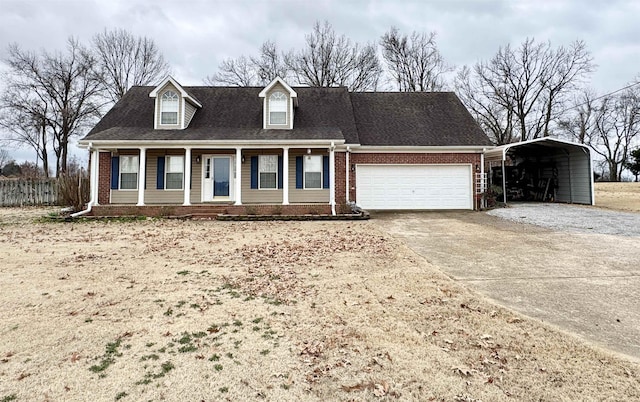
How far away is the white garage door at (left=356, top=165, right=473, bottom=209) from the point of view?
16.0 metres

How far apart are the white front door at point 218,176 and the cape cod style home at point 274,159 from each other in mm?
45

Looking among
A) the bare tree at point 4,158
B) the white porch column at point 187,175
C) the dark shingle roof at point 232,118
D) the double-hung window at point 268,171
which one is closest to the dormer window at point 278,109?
the dark shingle roof at point 232,118

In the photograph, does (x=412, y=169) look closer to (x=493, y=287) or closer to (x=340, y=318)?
(x=493, y=287)

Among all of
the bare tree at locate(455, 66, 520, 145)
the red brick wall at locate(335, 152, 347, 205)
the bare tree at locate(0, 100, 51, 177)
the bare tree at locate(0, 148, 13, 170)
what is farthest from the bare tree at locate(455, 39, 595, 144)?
the bare tree at locate(0, 148, 13, 170)

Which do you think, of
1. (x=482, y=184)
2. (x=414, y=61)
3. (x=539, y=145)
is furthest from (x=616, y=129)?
(x=482, y=184)

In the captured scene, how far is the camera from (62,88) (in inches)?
1155

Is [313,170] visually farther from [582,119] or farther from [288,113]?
[582,119]

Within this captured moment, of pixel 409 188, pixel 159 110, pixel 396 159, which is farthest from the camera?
pixel 409 188

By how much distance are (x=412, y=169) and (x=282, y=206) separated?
258 inches

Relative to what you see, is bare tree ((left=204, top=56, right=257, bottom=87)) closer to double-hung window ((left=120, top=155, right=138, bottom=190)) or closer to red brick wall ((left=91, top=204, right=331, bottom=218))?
double-hung window ((left=120, top=155, right=138, bottom=190))

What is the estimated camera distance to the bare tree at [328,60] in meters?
29.1

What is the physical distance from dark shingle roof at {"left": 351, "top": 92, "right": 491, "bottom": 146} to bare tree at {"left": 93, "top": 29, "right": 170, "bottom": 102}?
70.6ft

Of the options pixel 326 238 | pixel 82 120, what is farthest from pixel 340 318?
pixel 82 120

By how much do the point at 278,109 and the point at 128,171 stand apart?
7377 millimetres
